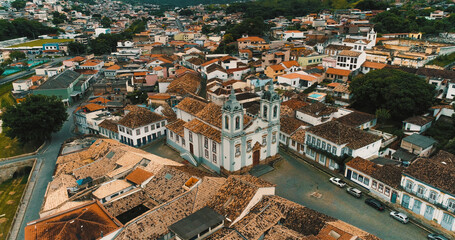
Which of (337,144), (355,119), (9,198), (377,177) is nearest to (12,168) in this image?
(9,198)

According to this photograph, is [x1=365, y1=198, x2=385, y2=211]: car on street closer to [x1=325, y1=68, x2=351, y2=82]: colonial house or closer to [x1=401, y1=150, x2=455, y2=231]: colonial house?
[x1=401, y1=150, x2=455, y2=231]: colonial house

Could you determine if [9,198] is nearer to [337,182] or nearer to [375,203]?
[337,182]

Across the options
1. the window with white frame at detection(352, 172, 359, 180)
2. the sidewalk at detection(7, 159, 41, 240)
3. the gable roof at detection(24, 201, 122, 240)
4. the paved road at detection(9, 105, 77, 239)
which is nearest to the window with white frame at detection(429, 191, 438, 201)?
the window with white frame at detection(352, 172, 359, 180)

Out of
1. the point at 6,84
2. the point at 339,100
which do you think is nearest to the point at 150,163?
the point at 339,100

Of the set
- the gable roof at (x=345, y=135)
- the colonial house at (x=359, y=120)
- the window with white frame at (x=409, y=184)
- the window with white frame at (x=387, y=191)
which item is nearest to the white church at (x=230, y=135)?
the gable roof at (x=345, y=135)

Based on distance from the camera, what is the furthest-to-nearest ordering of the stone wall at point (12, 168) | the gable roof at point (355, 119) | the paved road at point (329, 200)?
the stone wall at point (12, 168)
the gable roof at point (355, 119)
the paved road at point (329, 200)

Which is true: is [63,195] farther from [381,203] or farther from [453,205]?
[453,205]

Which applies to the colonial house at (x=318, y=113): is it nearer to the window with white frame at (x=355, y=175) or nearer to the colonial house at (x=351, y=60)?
the window with white frame at (x=355, y=175)
